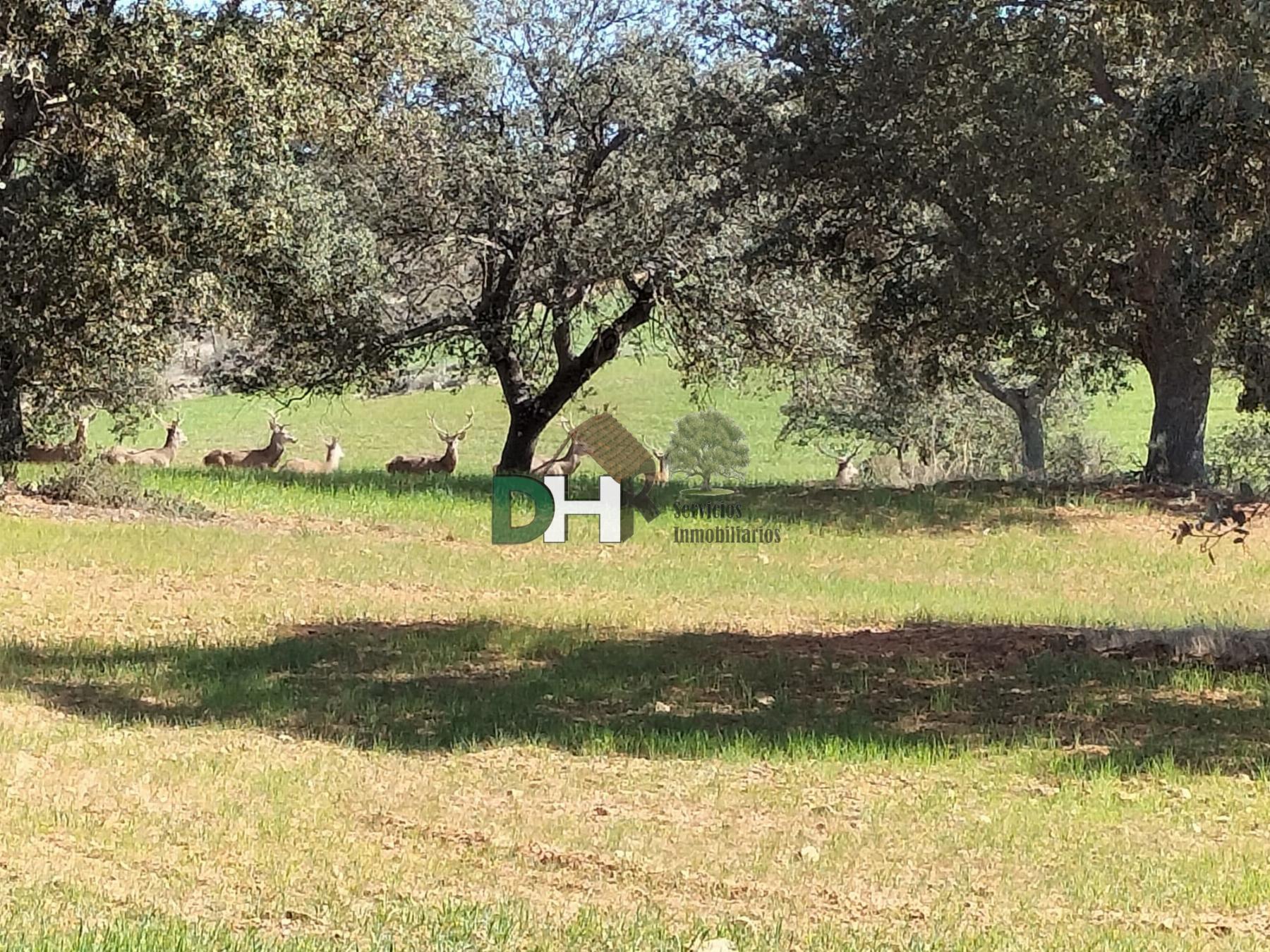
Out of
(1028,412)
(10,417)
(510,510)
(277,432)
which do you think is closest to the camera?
(510,510)

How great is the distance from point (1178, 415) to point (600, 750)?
15996 millimetres

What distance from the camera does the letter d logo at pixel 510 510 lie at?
17.1 m

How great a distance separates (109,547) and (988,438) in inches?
1219

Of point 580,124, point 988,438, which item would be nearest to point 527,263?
point 580,124

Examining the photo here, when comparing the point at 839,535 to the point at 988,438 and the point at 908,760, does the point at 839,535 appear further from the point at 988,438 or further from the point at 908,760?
the point at 988,438

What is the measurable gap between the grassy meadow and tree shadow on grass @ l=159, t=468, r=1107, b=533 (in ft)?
8.09

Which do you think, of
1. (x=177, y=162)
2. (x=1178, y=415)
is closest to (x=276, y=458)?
(x=177, y=162)

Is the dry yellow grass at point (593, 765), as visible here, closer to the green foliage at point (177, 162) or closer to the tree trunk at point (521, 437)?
the green foliage at point (177, 162)

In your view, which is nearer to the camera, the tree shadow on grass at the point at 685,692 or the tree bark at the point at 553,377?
the tree shadow on grass at the point at 685,692

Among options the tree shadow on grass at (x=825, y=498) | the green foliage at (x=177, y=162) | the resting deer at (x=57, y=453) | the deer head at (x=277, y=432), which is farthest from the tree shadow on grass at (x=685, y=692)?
the deer head at (x=277, y=432)

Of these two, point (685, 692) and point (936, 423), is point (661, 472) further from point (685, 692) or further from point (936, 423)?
point (936, 423)

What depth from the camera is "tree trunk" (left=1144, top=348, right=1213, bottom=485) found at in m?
20.5

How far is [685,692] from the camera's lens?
882cm

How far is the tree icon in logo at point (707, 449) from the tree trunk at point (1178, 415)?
6.50m
